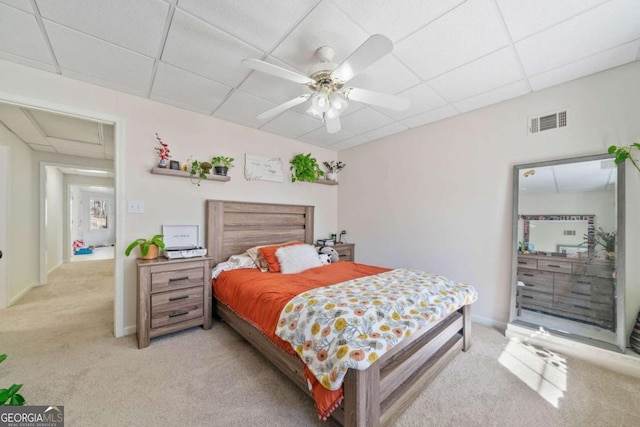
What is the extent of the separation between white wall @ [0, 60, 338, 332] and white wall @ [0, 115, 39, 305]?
176cm

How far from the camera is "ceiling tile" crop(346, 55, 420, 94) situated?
2.05 metres

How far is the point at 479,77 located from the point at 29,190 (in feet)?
21.6

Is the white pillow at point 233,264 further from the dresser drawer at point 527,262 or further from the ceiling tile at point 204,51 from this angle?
the dresser drawer at point 527,262

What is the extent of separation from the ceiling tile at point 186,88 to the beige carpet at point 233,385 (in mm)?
2567

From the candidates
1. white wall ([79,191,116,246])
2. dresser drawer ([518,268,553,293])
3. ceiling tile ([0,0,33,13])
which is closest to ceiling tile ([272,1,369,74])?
ceiling tile ([0,0,33,13])

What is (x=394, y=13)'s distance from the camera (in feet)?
5.08

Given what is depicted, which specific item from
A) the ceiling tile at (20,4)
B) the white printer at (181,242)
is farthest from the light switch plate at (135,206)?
the ceiling tile at (20,4)

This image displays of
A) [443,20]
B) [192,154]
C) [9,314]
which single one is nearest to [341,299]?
[443,20]

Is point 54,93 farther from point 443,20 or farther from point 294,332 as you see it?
point 443,20

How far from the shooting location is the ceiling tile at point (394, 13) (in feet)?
4.86

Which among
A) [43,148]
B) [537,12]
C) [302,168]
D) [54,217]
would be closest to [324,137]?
[302,168]

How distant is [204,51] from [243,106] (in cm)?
91

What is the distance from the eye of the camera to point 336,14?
155cm

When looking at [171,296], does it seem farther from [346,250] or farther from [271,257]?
[346,250]
